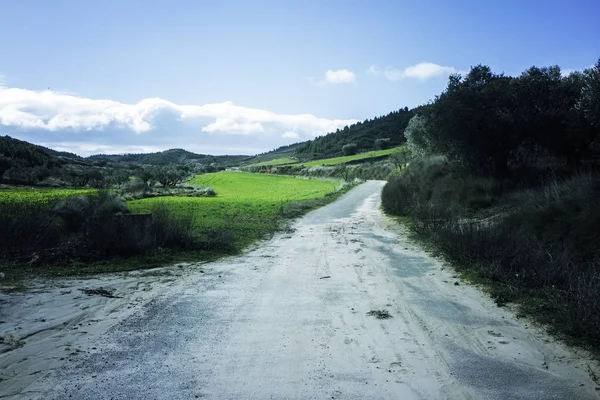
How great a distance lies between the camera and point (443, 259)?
39.3 feet

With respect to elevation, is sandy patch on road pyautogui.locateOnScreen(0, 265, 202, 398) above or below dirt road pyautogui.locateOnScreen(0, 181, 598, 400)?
above

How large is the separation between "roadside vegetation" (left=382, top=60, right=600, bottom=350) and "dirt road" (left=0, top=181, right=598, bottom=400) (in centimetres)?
90

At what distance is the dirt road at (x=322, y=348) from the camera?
15.2 feet

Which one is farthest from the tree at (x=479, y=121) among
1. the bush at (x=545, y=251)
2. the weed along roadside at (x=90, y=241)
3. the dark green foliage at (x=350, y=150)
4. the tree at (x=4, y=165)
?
the dark green foliage at (x=350, y=150)

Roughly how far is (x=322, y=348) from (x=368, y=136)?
16992 centimetres

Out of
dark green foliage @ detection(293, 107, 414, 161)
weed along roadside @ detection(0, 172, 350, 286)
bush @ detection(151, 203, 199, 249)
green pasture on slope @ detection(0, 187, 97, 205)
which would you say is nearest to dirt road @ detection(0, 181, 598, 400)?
weed along roadside @ detection(0, 172, 350, 286)

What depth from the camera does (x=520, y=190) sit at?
56.6ft

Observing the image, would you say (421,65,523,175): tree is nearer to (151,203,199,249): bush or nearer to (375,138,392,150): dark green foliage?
(151,203,199,249): bush

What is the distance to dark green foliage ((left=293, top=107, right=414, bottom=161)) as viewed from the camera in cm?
15375

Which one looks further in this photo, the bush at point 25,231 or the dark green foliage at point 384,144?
the dark green foliage at point 384,144

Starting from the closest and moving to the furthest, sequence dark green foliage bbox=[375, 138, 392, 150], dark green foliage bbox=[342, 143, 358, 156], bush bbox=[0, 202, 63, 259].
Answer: bush bbox=[0, 202, 63, 259], dark green foliage bbox=[375, 138, 392, 150], dark green foliage bbox=[342, 143, 358, 156]

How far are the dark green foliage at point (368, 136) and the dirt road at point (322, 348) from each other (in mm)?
134494

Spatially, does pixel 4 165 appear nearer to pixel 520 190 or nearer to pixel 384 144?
pixel 520 190

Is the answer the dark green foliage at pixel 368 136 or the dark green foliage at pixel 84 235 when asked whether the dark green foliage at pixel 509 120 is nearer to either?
the dark green foliage at pixel 84 235
